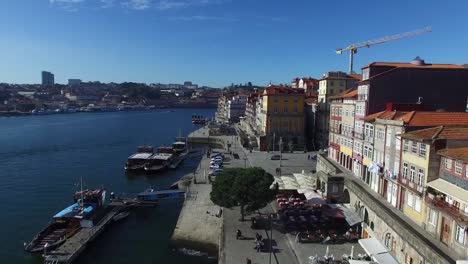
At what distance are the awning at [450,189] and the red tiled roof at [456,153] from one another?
170 centimetres

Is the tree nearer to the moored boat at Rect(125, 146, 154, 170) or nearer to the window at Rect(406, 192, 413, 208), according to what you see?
the window at Rect(406, 192, 413, 208)

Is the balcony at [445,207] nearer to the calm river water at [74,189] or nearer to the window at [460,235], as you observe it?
the window at [460,235]

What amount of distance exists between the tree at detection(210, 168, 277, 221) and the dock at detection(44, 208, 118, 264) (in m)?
12.3

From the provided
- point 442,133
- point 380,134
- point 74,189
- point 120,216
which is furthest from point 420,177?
point 74,189

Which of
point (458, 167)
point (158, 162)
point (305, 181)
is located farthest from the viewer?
point (158, 162)

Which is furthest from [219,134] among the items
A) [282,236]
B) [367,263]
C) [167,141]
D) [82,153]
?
[367,263]

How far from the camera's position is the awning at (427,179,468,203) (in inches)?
861

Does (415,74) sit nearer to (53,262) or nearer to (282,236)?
(282,236)

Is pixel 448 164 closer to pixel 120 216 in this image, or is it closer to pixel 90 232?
pixel 90 232

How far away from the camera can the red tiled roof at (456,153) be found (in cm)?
2232

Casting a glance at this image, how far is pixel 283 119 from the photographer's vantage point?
81500mm

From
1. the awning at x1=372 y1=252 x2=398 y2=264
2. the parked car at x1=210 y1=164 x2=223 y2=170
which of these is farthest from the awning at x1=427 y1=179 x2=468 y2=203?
the parked car at x1=210 y1=164 x2=223 y2=170

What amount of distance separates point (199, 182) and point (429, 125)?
31.8 meters

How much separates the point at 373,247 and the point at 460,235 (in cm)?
701
